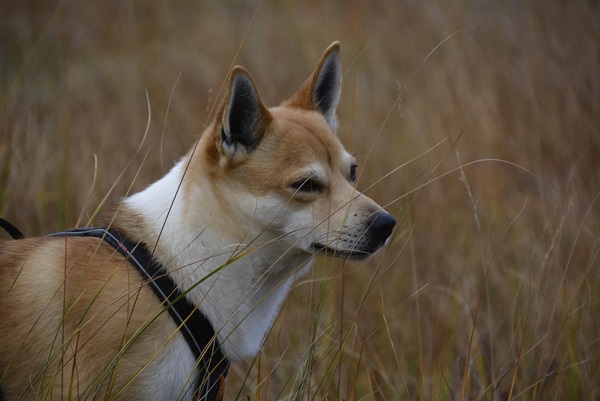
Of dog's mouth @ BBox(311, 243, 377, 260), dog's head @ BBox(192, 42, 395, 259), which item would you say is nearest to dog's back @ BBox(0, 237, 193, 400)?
dog's head @ BBox(192, 42, 395, 259)

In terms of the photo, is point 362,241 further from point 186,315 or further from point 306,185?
point 186,315

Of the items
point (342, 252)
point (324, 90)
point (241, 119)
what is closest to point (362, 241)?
point (342, 252)

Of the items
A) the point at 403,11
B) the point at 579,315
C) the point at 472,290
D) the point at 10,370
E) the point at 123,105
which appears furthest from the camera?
the point at 403,11

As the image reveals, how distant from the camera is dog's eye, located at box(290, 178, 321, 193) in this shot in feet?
8.98

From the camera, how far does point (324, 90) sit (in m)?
3.33

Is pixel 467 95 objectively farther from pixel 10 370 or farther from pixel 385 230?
pixel 10 370

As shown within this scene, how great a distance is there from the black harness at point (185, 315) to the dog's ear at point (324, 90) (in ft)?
4.08

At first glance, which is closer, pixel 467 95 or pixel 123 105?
pixel 467 95

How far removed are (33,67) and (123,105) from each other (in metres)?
1.70

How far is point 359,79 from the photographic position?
759 centimetres

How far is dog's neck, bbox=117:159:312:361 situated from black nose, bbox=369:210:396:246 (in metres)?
0.32

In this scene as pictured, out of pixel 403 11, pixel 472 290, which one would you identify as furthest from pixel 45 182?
pixel 403 11

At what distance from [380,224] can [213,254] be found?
28.0 inches

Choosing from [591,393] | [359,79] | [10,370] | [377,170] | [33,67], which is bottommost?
[591,393]
